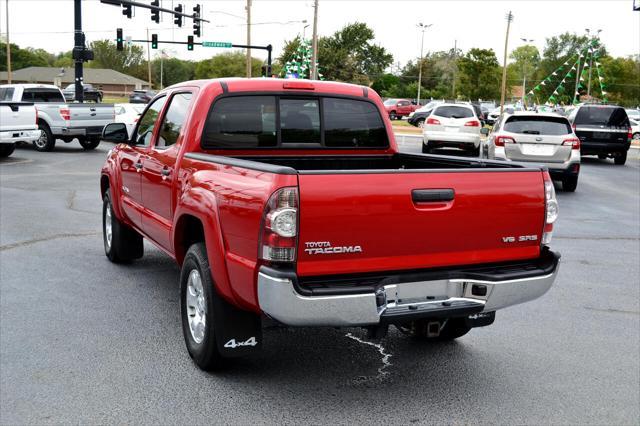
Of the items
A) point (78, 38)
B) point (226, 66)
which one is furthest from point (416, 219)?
point (226, 66)

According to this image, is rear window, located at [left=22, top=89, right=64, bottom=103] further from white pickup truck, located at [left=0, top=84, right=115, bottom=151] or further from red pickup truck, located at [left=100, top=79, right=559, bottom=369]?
red pickup truck, located at [left=100, top=79, right=559, bottom=369]

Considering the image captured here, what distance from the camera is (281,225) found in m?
3.69

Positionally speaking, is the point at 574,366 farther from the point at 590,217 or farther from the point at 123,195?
the point at 590,217

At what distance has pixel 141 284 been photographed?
695 cm

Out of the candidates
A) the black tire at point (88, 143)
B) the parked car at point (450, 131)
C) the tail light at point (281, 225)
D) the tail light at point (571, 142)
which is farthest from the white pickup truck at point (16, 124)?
the tail light at point (281, 225)

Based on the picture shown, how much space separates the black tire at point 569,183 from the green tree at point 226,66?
117 metres

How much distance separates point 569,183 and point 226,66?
123m

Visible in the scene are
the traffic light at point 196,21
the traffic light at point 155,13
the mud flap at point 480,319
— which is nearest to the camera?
the mud flap at point 480,319

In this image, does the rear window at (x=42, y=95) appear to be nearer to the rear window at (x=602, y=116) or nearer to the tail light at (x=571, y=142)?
the tail light at (x=571, y=142)

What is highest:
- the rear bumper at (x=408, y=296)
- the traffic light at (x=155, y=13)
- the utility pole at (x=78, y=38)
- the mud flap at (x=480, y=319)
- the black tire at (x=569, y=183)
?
the traffic light at (x=155, y=13)

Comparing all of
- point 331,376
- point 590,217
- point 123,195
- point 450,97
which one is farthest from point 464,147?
point 450,97

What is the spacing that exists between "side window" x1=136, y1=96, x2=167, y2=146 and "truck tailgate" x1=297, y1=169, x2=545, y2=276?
293 cm

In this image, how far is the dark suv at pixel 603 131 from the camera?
22.6m

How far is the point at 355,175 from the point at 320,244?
427 millimetres
